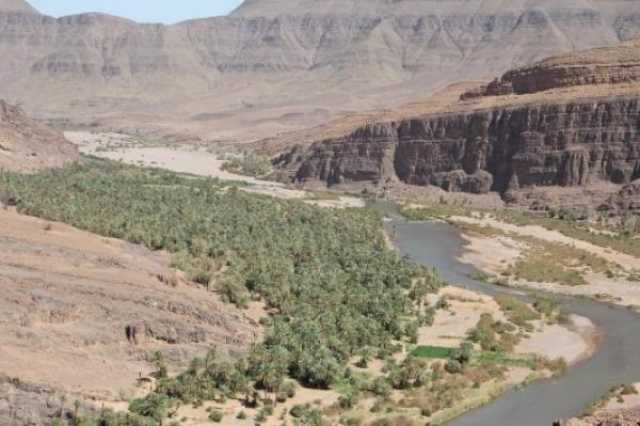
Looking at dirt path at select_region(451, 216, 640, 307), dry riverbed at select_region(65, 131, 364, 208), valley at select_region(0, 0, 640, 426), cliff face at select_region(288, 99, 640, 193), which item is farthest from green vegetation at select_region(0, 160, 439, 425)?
cliff face at select_region(288, 99, 640, 193)

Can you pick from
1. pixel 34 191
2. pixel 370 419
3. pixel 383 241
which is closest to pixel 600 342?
pixel 370 419

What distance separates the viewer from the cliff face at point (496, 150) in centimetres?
10056

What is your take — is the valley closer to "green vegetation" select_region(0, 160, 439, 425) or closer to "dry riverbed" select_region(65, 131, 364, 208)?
"green vegetation" select_region(0, 160, 439, 425)

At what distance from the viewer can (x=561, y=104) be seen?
105 metres

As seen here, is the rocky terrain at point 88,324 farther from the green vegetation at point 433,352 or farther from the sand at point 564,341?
the sand at point 564,341

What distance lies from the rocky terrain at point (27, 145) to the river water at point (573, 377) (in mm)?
42843

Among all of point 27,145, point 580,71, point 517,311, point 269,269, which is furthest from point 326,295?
point 580,71

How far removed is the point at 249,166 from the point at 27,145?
45159 millimetres

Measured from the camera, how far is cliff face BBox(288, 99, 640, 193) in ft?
330

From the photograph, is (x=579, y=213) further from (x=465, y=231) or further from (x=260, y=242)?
(x=260, y=242)

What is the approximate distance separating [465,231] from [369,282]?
33.8 meters

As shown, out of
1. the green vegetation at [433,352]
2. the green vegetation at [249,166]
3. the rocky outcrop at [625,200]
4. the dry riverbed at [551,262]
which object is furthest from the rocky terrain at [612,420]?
the green vegetation at [249,166]

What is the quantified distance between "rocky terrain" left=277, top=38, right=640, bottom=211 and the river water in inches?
1394

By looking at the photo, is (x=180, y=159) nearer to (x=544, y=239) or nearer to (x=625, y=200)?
(x=625, y=200)
